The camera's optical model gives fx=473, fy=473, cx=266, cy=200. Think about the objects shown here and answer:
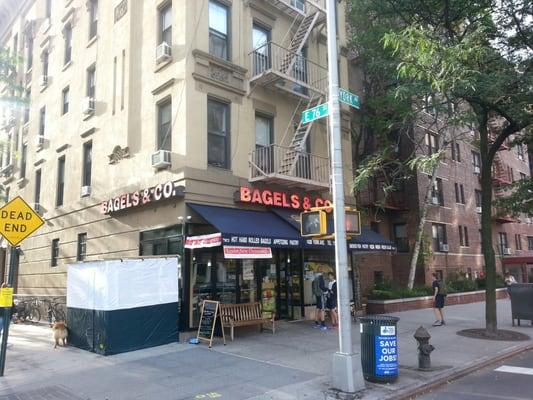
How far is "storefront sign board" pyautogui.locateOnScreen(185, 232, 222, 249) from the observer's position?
37.0 feet

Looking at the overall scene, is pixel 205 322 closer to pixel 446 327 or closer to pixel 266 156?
pixel 266 156

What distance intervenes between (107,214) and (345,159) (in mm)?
9059

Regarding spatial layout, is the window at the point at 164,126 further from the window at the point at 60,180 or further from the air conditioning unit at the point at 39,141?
the air conditioning unit at the point at 39,141

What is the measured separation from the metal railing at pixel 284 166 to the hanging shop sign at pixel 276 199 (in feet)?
1.80

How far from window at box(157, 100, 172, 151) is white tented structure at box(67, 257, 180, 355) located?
12.6 feet

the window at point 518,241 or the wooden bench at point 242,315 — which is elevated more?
the window at point 518,241

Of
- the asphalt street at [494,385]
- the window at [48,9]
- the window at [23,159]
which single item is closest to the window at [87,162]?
the window at [23,159]

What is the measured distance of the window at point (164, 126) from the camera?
13.9 meters

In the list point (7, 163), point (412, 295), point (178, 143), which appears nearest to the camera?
point (178, 143)

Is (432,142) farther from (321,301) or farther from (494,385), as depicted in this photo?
(494,385)

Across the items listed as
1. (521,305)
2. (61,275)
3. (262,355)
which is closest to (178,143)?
(262,355)

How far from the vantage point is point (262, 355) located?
10336 mm

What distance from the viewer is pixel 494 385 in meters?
8.15

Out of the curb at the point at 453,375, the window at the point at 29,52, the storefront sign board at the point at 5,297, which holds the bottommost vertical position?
the curb at the point at 453,375
